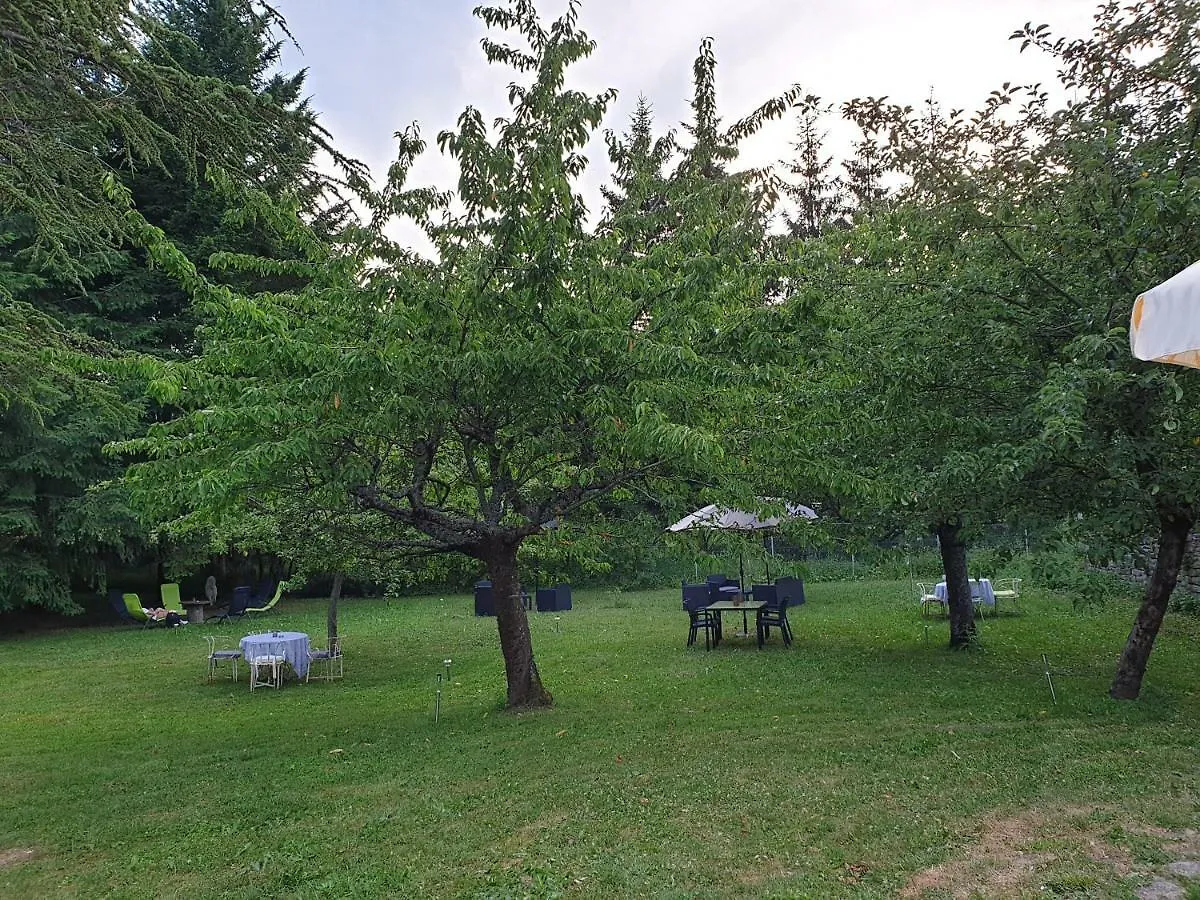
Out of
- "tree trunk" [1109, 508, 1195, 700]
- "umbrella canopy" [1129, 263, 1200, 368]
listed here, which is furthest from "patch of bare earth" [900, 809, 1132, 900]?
"tree trunk" [1109, 508, 1195, 700]

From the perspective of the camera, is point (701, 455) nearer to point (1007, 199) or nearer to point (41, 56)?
point (1007, 199)

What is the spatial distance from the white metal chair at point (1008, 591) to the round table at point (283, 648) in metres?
10.9

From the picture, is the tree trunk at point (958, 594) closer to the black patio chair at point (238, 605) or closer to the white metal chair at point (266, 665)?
the white metal chair at point (266, 665)

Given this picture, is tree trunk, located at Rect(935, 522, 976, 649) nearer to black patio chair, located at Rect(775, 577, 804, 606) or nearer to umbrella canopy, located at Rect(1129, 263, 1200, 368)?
black patio chair, located at Rect(775, 577, 804, 606)

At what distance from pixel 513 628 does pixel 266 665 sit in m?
4.30

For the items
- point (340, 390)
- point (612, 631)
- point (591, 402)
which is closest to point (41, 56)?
point (340, 390)

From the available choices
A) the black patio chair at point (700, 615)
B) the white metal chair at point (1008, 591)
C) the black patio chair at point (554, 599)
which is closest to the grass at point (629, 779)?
the black patio chair at point (700, 615)

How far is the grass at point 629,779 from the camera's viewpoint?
12.7 ft

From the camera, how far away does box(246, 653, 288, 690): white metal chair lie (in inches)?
371

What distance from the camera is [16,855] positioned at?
461 centimetres

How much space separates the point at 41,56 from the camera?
476 cm

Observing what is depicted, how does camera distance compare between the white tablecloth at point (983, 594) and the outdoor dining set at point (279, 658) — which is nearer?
the outdoor dining set at point (279, 658)

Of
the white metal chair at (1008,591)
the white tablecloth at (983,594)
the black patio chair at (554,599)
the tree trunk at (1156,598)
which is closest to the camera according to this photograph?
the tree trunk at (1156,598)

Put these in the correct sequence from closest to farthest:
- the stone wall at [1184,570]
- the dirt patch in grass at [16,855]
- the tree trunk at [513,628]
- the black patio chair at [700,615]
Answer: the dirt patch in grass at [16,855], the tree trunk at [513,628], the stone wall at [1184,570], the black patio chair at [700,615]
